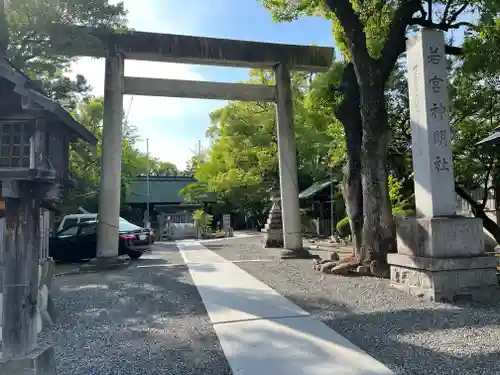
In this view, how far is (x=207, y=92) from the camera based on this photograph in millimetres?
12766

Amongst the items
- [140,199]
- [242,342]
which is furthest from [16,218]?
[140,199]

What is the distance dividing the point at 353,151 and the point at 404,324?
5.83 metres

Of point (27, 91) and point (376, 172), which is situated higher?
point (27, 91)

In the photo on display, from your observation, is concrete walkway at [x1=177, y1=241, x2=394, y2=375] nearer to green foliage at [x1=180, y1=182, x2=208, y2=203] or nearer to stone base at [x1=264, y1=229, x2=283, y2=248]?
stone base at [x1=264, y1=229, x2=283, y2=248]

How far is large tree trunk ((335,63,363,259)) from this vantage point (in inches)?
407

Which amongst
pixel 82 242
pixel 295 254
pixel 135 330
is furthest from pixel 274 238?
pixel 135 330

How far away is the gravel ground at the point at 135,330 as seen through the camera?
4195 mm

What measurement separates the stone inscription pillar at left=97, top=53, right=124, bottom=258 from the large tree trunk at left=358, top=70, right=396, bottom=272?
6625 millimetres

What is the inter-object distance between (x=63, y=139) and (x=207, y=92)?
8.55 m

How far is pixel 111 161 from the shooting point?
11406mm

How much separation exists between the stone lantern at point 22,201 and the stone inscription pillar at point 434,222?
5684 mm

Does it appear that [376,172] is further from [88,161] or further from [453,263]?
[88,161]

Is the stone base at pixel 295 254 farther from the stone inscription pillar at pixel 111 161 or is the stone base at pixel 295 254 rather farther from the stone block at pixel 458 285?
the stone block at pixel 458 285

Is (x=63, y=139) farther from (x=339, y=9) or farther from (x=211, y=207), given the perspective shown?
(x=211, y=207)
